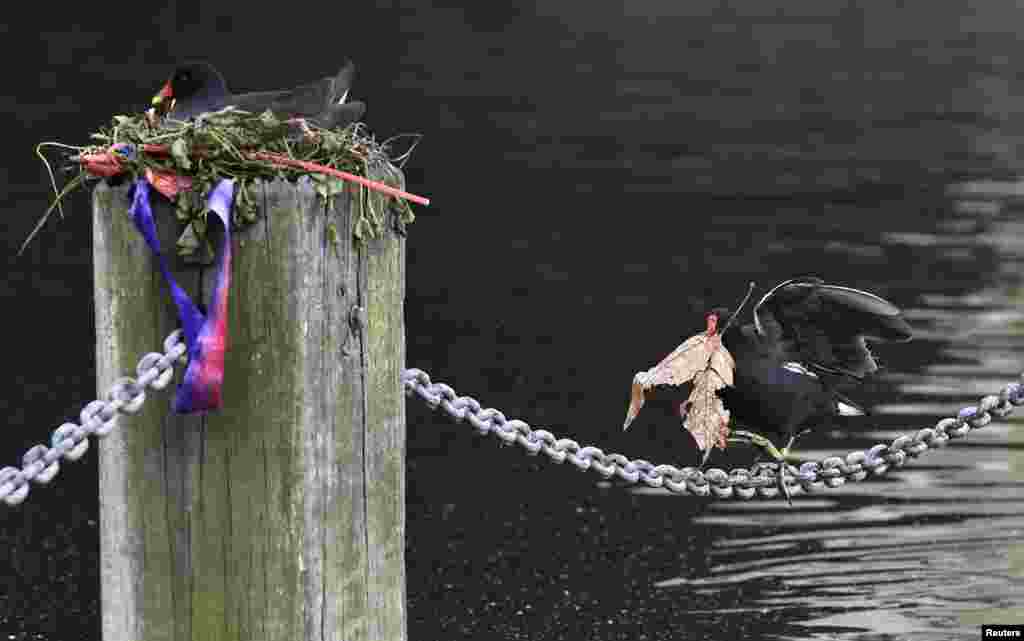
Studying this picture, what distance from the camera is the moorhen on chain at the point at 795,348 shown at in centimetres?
467

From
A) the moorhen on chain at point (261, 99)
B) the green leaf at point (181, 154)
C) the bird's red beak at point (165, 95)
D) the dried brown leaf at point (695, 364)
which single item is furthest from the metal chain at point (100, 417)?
the dried brown leaf at point (695, 364)

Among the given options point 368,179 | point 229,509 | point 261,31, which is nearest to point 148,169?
point 368,179

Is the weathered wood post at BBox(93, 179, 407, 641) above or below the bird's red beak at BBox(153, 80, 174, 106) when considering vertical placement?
below

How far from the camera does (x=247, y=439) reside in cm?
371

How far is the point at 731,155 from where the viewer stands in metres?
17.6

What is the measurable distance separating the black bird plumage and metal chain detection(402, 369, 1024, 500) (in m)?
0.13

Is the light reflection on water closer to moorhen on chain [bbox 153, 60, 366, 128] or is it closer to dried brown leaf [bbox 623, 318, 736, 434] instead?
dried brown leaf [bbox 623, 318, 736, 434]

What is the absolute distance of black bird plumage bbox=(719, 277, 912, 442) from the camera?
467 cm

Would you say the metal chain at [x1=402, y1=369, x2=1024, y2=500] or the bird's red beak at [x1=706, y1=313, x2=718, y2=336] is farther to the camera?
the bird's red beak at [x1=706, y1=313, x2=718, y2=336]

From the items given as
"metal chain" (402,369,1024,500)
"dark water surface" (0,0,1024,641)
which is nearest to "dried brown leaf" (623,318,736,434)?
"metal chain" (402,369,1024,500)

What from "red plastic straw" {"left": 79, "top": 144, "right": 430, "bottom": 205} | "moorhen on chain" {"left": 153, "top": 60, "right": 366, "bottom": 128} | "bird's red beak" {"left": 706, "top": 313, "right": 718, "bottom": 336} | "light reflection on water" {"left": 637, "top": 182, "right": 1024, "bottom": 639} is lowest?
"light reflection on water" {"left": 637, "top": 182, "right": 1024, "bottom": 639}

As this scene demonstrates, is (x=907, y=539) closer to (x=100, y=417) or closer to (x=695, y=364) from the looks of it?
(x=695, y=364)

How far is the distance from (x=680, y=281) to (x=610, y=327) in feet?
4.38

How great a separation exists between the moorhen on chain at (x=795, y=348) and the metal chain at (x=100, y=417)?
5.24 ft
